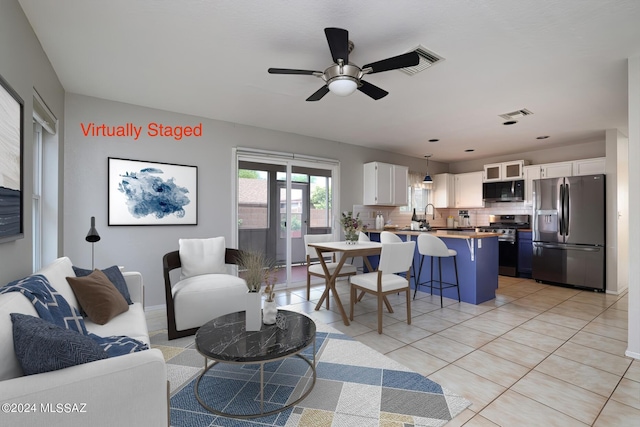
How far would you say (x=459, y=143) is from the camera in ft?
18.5

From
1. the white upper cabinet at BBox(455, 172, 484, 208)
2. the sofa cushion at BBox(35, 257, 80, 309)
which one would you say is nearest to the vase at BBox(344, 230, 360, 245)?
the sofa cushion at BBox(35, 257, 80, 309)

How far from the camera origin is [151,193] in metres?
3.78

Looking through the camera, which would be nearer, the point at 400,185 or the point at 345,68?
the point at 345,68

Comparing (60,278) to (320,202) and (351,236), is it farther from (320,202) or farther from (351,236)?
(320,202)

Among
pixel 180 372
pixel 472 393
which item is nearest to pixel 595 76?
pixel 472 393

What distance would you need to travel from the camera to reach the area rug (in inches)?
69.5

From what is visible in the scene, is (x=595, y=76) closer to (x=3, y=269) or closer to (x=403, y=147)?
(x=403, y=147)

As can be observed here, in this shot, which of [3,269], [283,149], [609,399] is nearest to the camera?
A: [3,269]

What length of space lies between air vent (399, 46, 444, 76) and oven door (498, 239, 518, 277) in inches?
178

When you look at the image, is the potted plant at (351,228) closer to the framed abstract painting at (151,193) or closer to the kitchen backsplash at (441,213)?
the kitchen backsplash at (441,213)

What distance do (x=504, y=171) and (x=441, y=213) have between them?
70.8 inches

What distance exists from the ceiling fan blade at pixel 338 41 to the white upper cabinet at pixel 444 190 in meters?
5.77

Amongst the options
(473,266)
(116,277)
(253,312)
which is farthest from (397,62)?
(473,266)

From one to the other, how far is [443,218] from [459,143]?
2.61 m
